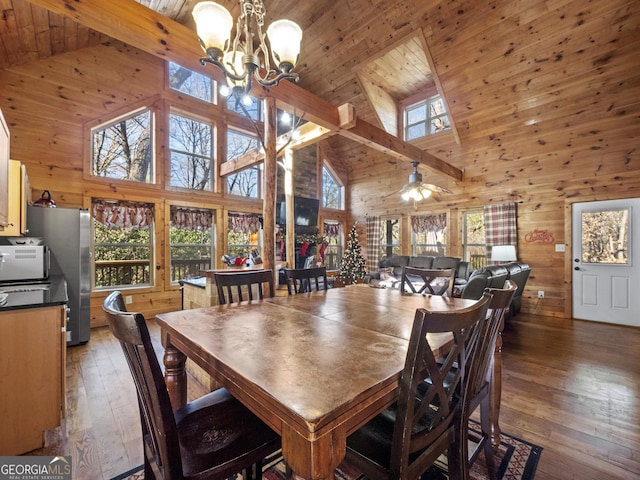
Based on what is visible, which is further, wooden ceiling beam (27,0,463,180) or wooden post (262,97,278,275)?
wooden post (262,97,278,275)

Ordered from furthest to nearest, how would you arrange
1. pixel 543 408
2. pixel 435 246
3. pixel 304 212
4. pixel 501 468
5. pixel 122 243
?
pixel 304 212, pixel 435 246, pixel 122 243, pixel 543 408, pixel 501 468

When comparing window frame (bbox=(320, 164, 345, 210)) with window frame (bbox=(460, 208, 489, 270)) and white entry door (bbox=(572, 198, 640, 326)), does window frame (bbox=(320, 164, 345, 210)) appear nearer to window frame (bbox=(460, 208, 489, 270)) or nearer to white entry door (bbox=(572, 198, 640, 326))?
window frame (bbox=(460, 208, 489, 270))

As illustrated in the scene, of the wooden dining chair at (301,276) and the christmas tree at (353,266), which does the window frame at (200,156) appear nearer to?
the christmas tree at (353,266)

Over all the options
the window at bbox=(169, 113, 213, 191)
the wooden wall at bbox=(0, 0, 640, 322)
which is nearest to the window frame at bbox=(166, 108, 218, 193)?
the window at bbox=(169, 113, 213, 191)

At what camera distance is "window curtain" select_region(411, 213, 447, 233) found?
6434 millimetres

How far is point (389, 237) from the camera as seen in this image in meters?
7.54

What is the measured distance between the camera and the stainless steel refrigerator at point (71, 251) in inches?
127

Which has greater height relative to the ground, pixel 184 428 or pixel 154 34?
pixel 154 34

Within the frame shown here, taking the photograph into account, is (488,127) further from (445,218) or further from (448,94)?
(445,218)

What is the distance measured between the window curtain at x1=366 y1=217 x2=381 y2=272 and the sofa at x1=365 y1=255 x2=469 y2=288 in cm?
34

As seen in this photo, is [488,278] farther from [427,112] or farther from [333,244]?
[333,244]

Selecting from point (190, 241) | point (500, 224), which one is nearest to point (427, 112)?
point (500, 224)

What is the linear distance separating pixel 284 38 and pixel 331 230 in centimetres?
642

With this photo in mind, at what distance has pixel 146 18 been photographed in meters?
1.96
